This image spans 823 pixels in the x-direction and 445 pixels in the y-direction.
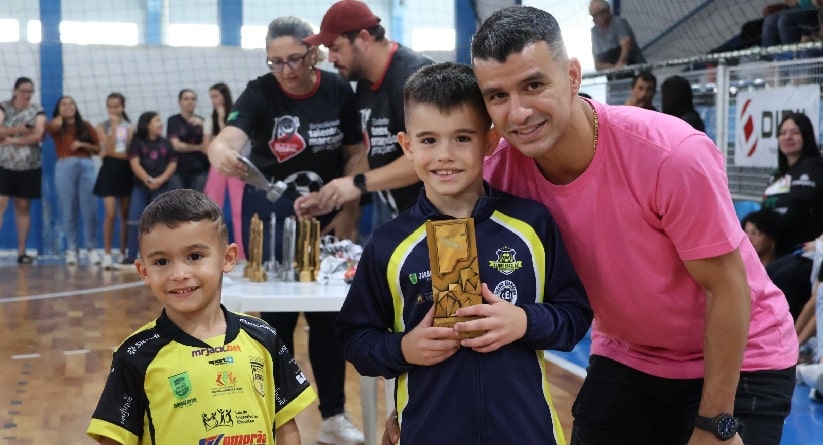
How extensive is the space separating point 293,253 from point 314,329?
50 cm

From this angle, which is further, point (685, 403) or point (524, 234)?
point (685, 403)

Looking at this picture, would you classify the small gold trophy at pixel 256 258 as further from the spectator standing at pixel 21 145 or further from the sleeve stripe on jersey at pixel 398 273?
the spectator standing at pixel 21 145

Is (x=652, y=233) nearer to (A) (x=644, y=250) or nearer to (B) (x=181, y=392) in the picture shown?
(A) (x=644, y=250)

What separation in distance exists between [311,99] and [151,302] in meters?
5.39

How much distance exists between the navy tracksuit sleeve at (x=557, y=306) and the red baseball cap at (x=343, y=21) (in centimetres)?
223

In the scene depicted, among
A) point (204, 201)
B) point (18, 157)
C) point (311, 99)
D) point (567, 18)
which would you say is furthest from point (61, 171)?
point (204, 201)

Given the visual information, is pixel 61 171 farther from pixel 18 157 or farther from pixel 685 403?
pixel 685 403

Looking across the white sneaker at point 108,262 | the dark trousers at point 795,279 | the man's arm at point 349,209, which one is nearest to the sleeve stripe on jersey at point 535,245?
the man's arm at point 349,209

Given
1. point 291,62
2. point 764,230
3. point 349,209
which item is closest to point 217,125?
point 764,230

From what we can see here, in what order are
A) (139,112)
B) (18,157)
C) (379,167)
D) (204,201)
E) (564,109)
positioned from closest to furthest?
(564,109) < (204,201) < (379,167) < (18,157) < (139,112)

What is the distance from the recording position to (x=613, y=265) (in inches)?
91.0

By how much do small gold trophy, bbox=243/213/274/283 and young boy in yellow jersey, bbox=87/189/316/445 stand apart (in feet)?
5.77

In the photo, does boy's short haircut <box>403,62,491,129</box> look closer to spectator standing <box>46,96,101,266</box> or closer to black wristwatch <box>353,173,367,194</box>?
black wristwatch <box>353,173,367,194</box>

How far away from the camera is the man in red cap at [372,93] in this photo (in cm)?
409
